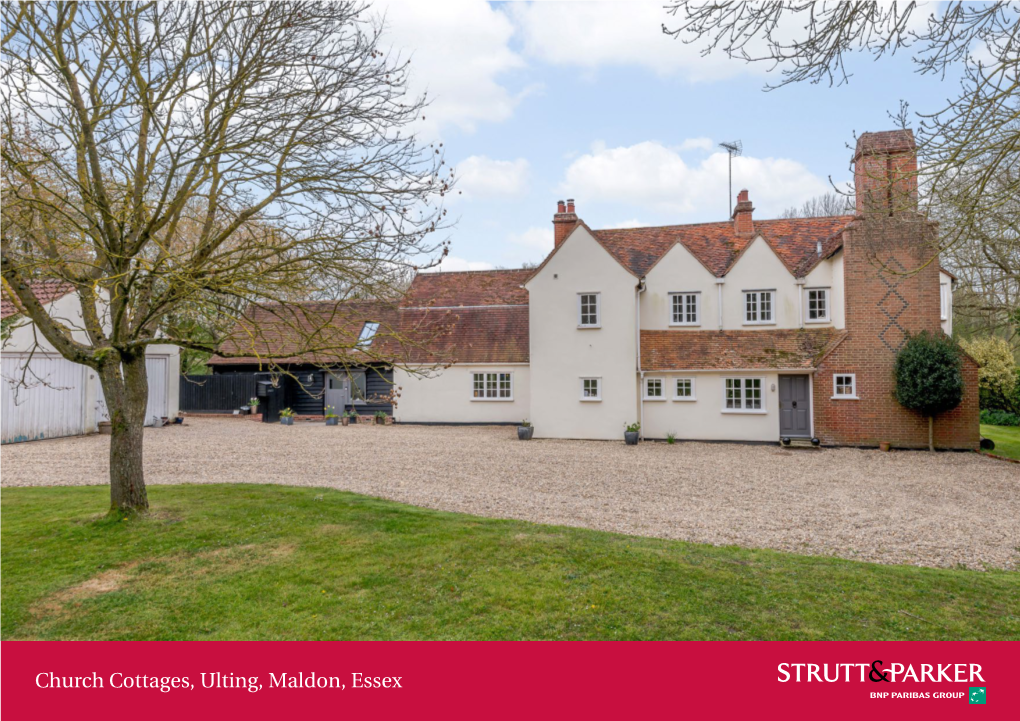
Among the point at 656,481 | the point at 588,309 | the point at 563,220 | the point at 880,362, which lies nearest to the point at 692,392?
the point at 588,309

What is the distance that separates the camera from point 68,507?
916 centimetres

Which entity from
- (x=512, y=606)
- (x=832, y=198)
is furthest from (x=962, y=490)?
(x=832, y=198)

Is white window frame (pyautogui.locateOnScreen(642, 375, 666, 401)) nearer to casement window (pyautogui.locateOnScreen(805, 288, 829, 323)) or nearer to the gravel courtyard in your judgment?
the gravel courtyard

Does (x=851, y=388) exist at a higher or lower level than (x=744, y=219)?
lower

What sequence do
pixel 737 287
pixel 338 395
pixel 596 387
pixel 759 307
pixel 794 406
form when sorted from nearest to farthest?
1. pixel 794 406
2. pixel 596 387
3. pixel 759 307
4. pixel 737 287
5. pixel 338 395

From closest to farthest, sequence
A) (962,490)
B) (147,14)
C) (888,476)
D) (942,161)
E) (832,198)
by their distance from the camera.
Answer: (942,161), (147,14), (962,490), (888,476), (832,198)

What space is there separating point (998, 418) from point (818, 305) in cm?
1456

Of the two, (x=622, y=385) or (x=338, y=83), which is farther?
(x=622, y=385)

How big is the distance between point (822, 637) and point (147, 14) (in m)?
10.0

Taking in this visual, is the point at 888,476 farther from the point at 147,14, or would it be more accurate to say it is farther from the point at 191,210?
the point at 147,14

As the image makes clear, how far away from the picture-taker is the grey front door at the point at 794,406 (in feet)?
65.5

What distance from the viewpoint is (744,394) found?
2044cm

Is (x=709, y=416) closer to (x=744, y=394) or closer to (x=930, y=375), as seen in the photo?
(x=744, y=394)

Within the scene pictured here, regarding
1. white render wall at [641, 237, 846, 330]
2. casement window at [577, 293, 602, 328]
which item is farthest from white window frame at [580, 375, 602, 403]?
white render wall at [641, 237, 846, 330]
